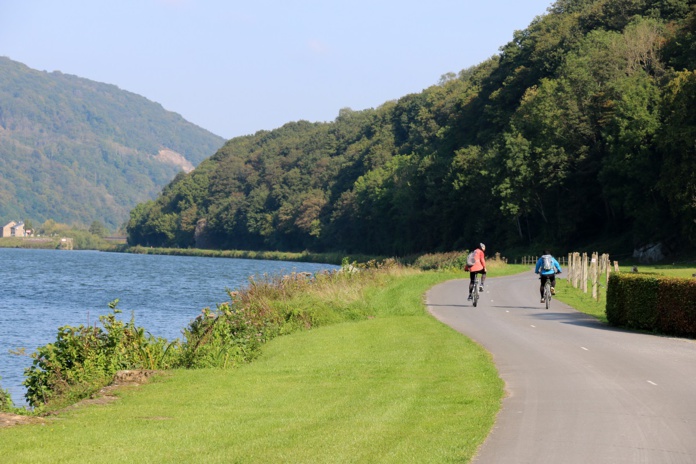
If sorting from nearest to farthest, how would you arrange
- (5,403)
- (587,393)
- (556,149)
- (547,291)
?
(587,393), (5,403), (547,291), (556,149)

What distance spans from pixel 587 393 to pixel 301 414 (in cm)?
419

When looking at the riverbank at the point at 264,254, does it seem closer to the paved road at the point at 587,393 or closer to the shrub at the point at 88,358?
the paved road at the point at 587,393

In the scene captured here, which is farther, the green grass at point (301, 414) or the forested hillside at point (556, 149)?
the forested hillside at point (556, 149)

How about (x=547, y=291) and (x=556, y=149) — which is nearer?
(x=547, y=291)

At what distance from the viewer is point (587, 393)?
1375 centimetres

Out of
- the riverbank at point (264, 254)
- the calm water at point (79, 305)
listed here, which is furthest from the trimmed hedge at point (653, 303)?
the riverbank at point (264, 254)

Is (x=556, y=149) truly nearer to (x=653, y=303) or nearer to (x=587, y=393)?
(x=653, y=303)

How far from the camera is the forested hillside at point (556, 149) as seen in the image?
2682 inches

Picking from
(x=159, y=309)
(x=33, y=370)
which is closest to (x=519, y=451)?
(x=33, y=370)

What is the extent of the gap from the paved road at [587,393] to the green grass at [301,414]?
40cm

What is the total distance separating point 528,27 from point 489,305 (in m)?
72.4

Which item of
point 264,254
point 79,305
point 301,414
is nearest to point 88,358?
point 301,414

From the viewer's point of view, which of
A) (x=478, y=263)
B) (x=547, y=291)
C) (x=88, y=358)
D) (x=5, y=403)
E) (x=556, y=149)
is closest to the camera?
(x=5, y=403)

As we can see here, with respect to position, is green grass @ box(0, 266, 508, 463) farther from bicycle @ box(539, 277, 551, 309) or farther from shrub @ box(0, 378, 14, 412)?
bicycle @ box(539, 277, 551, 309)
